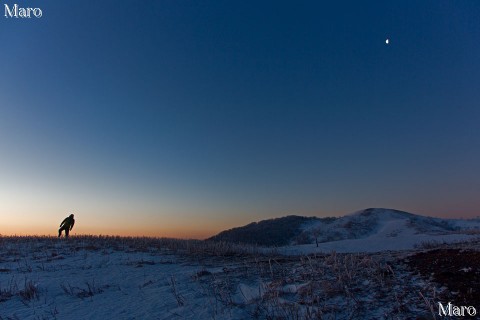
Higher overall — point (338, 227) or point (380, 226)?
point (338, 227)

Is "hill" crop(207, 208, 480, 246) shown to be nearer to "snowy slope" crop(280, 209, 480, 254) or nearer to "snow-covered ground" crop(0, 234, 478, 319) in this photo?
"snowy slope" crop(280, 209, 480, 254)

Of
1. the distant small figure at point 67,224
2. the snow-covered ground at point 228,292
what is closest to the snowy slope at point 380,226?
the distant small figure at point 67,224

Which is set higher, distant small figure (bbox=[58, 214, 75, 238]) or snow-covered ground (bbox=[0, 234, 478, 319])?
distant small figure (bbox=[58, 214, 75, 238])

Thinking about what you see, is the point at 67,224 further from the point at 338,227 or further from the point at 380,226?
the point at 380,226

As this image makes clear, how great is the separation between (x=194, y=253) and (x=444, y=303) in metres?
10.2

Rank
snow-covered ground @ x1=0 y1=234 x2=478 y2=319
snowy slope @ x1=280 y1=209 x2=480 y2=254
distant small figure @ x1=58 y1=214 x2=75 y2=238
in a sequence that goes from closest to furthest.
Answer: snow-covered ground @ x1=0 y1=234 x2=478 y2=319 → distant small figure @ x1=58 y1=214 x2=75 y2=238 → snowy slope @ x1=280 y1=209 x2=480 y2=254

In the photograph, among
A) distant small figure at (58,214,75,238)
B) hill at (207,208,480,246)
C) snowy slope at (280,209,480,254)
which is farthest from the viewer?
hill at (207,208,480,246)

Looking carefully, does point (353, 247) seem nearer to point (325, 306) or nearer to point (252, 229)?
point (325, 306)

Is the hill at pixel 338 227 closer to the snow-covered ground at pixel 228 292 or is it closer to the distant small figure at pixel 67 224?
the distant small figure at pixel 67 224

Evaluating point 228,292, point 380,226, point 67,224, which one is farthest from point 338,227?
point 228,292

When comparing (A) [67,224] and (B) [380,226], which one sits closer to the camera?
(A) [67,224]

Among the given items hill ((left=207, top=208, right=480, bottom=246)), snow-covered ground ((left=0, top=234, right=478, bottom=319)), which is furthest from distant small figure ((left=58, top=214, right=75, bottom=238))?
hill ((left=207, top=208, right=480, bottom=246))

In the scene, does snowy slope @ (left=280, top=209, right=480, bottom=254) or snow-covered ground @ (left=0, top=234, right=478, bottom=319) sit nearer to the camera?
snow-covered ground @ (left=0, top=234, right=478, bottom=319)

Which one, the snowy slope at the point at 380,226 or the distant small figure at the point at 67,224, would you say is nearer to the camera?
the distant small figure at the point at 67,224
